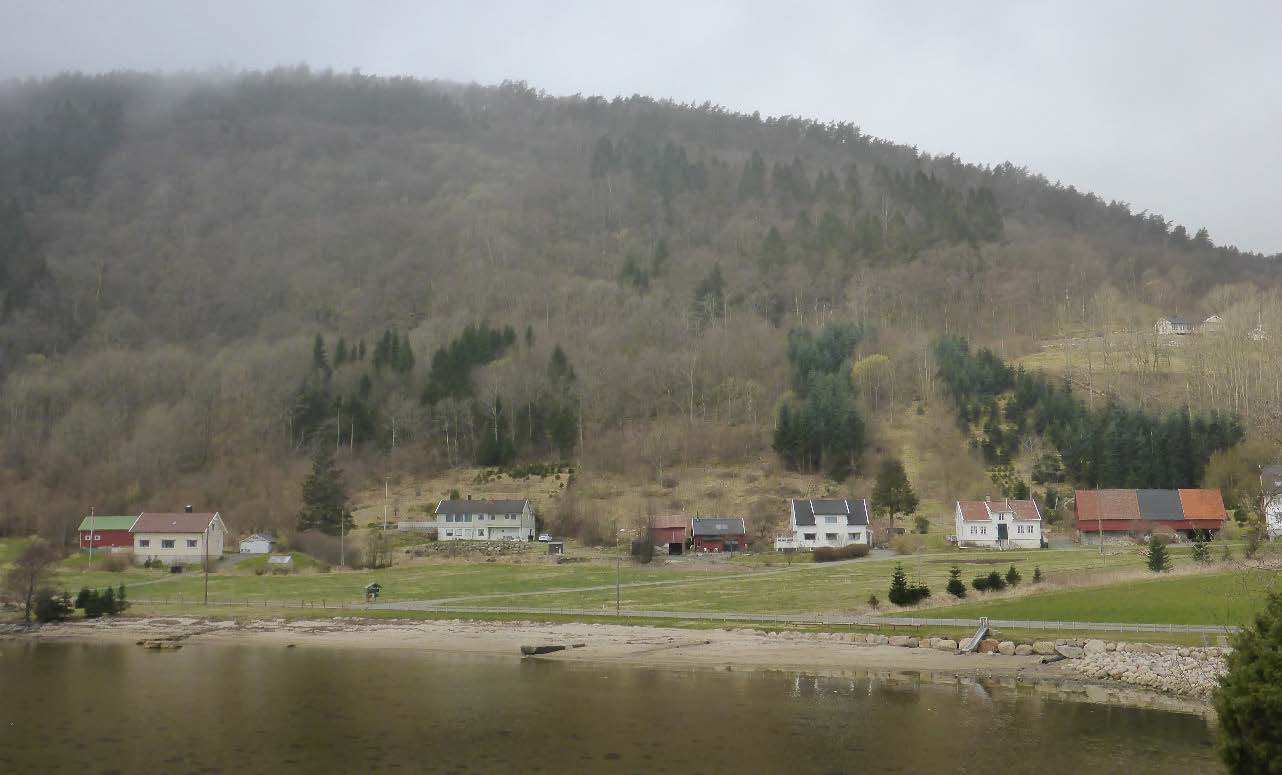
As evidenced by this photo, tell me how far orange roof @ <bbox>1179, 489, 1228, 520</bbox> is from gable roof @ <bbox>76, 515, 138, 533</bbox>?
300 ft

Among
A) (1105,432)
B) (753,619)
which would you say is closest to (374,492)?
(753,619)

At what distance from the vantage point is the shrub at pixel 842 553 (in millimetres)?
76562

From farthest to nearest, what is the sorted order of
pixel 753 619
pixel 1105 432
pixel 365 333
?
Result: pixel 365 333 → pixel 1105 432 → pixel 753 619

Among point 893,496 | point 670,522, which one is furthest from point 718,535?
point 893,496

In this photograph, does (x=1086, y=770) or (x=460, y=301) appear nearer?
(x=1086, y=770)

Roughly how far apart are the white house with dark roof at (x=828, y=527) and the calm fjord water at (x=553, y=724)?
1891 inches

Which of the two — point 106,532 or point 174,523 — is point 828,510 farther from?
point 106,532

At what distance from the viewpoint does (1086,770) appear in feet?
80.2

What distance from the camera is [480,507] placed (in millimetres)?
94188

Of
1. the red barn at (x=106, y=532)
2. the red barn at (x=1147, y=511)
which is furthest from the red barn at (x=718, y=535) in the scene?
the red barn at (x=106, y=532)

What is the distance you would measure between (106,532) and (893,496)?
232 ft

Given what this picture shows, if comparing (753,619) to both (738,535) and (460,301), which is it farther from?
(460,301)

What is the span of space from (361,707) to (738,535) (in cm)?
5682

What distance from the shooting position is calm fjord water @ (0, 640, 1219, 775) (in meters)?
25.5
